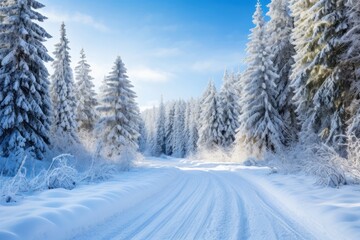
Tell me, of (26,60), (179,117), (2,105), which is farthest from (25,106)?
(179,117)

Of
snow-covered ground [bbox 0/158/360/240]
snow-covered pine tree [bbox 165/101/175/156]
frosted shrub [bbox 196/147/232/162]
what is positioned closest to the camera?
snow-covered ground [bbox 0/158/360/240]

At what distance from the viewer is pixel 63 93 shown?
28312 mm

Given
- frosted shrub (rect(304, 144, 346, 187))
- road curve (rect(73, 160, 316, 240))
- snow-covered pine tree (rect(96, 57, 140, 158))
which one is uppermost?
snow-covered pine tree (rect(96, 57, 140, 158))

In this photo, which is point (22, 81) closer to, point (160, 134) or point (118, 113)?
point (118, 113)

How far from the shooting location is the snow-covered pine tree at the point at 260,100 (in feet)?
73.5

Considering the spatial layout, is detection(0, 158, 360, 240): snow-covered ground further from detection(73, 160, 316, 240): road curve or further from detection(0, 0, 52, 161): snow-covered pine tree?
detection(0, 0, 52, 161): snow-covered pine tree

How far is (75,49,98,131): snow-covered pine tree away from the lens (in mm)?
32969

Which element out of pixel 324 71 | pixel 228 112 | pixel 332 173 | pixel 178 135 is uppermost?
pixel 228 112

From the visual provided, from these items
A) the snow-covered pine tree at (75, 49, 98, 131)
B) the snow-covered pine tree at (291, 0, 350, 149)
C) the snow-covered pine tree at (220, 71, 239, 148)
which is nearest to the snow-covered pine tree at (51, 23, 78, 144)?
the snow-covered pine tree at (75, 49, 98, 131)

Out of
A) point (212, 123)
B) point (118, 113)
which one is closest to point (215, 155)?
point (212, 123)

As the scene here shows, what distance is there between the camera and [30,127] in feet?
54.1

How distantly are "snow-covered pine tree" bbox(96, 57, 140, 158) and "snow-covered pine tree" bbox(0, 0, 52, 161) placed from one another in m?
6.13

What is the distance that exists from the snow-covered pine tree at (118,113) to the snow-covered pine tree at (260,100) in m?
9.79

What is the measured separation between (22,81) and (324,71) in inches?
651
